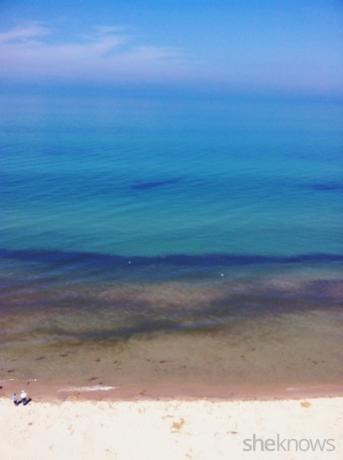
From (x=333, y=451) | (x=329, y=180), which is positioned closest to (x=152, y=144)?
(x=329, y=180)

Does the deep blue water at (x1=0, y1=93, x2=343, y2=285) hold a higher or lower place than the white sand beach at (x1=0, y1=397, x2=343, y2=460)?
higher

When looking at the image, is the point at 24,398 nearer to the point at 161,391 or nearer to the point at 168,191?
the point at 161,391

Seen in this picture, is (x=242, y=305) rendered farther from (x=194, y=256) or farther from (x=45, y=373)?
(x=45, y=373)

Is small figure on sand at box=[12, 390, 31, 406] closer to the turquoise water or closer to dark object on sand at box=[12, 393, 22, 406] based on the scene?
dark object on sand at box=[12, 393, 22, 406]

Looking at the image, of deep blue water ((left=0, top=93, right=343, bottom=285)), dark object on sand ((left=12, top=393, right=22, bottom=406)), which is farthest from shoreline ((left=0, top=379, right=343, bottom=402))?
deep blue water ((left=0, top=93, right=343, bottom=285))

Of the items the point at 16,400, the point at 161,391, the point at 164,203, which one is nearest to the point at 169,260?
the point at 164,203

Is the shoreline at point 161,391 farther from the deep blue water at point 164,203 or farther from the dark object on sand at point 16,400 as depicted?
the deep blue water at point 164,203

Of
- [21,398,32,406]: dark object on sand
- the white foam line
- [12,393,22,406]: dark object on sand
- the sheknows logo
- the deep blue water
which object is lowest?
the sheknows logo
